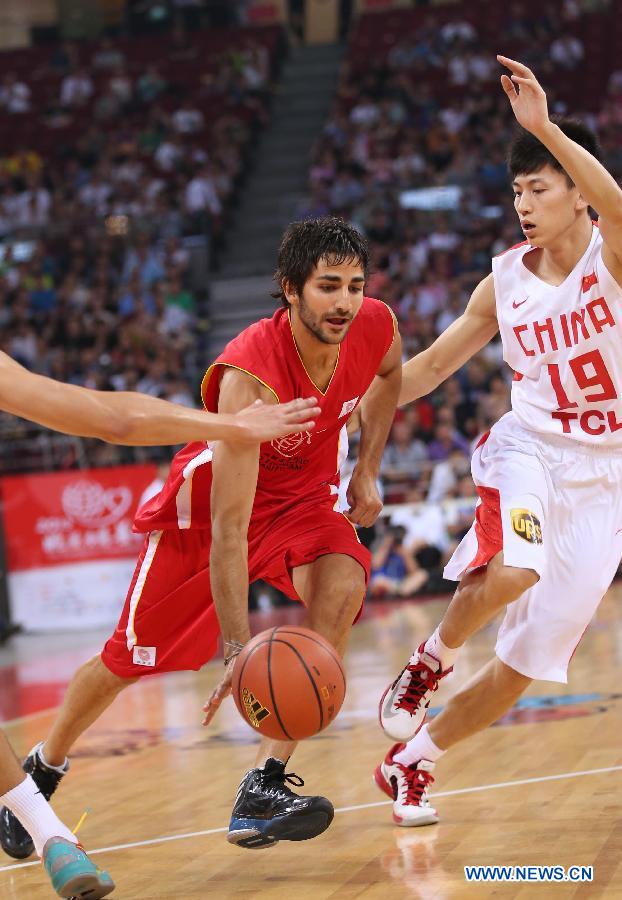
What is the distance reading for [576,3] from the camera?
19.8 metres

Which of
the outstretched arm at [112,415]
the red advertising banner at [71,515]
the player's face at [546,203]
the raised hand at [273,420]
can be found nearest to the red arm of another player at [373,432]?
the player's face at [546,203]

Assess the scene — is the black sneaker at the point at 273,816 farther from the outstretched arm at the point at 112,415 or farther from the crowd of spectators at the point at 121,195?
the crowd of spectators at the point at 121,195

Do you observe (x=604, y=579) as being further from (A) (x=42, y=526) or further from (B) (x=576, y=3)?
(B) (x=576, y=3)

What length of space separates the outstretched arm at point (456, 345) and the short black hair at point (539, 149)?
489mm

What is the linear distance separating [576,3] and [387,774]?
17.7 meters

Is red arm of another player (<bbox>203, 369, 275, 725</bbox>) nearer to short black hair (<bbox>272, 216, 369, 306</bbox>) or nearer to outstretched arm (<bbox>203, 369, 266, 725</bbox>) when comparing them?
outstretched arm (<bbox>203, 369, 266, 725</bbox>)

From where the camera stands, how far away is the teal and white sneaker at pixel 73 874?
3416 millimetres

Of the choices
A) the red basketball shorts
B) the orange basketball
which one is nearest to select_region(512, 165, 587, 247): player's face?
the red basketball shorts

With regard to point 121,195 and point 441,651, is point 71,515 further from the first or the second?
point 121,195

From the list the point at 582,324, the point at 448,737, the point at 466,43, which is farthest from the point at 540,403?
the point at 466,43

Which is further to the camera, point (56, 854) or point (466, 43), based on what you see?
point (466, 43)

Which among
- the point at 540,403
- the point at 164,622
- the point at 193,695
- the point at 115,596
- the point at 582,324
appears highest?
the point at 582,324

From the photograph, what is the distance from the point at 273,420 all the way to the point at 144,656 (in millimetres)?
1425

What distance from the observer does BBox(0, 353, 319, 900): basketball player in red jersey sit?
327cm
